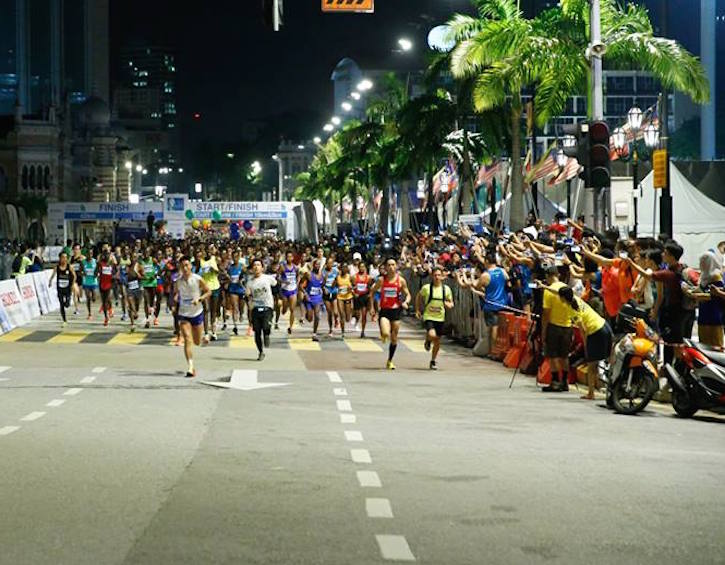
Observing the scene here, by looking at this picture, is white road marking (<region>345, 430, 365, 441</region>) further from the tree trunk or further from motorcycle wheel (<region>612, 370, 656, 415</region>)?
the tree trunk

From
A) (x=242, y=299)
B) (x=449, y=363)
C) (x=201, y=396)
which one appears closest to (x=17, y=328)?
(x=242, y=299)

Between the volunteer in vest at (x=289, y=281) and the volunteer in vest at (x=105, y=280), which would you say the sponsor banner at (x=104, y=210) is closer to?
the volunteer in vest at (x=105, y=280)

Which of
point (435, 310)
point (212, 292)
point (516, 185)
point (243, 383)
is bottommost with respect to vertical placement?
point (243, 383)

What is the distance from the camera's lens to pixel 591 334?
1736cm

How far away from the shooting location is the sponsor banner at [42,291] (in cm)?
3767

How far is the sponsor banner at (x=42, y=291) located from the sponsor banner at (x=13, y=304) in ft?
10.0

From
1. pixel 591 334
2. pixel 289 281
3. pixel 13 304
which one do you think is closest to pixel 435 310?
pixel 591 334

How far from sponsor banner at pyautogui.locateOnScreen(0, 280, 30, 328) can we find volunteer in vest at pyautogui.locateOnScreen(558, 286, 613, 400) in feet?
56.8

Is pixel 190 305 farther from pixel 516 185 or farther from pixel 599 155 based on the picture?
pixel 516 185

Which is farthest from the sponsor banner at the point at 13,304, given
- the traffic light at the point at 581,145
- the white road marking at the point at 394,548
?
the white road marking at the point at 394,548

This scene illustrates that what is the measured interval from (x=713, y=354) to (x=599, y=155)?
6253 millimetres

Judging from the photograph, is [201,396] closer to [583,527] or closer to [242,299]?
[583,527]

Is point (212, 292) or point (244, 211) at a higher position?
point (244, 211)

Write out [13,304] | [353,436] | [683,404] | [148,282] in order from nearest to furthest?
[353,436]
[683,404]
[148,282]
[13,304]
